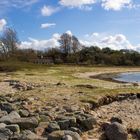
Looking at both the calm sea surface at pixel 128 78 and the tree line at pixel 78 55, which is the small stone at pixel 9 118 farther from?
the tree line at pixel 78 55

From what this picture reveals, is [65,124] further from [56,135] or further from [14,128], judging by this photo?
[14,128]

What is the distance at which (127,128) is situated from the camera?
16234 mm

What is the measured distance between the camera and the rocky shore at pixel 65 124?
14.0 meters

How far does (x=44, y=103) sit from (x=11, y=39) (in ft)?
306

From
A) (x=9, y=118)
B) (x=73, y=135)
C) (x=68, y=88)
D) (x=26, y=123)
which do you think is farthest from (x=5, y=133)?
(x=68, y=88)

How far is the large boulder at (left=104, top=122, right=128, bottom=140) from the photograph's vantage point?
14.5m

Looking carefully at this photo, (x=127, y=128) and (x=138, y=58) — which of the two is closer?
(x=127, y=128)

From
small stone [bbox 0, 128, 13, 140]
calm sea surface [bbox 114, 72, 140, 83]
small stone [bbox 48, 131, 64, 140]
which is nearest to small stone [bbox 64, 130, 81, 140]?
small stone [bbox 48, 131, 64, 140]

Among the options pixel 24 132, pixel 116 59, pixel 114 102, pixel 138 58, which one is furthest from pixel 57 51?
pixel 24 132

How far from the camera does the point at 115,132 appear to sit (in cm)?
1477

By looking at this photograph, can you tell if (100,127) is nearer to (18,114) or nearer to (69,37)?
(18,114)

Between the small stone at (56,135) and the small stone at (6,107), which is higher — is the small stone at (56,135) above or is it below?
below

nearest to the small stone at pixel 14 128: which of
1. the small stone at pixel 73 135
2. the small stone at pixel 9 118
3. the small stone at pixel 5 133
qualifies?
the small stone at pixel 5 133

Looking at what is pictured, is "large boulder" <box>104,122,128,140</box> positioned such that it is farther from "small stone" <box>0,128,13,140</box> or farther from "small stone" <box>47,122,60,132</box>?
"small stone" <box>0,128,13,140</box>
